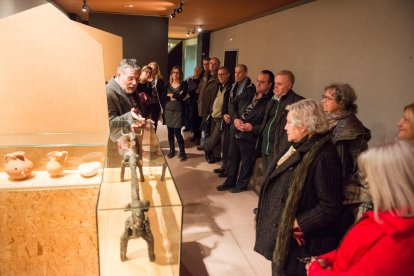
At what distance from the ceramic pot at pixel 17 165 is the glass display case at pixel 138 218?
1.59 ft

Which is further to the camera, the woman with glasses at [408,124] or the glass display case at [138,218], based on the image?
the woman with glasses at [408,124]

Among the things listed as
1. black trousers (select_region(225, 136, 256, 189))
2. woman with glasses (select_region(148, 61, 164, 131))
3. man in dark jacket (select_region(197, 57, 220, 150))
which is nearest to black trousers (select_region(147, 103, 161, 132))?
woman with glasses (select_region(148, 61, 164, 131))

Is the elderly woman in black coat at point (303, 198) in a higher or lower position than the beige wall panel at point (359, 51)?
lower

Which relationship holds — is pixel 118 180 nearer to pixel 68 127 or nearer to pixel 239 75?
pixel 68 127

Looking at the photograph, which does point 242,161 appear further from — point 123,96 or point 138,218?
point 138,218

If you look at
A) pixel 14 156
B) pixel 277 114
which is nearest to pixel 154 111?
pixel 277 114

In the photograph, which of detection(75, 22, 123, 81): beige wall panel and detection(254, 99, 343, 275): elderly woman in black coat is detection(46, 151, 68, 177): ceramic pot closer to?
detection(254, 99, 343, 275): elderly woman in black coat

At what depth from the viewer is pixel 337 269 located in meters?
1.19

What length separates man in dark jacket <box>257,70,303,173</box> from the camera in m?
2.94

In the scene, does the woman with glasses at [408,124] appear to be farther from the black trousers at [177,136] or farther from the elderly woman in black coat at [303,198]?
the black trousers at [177,136]

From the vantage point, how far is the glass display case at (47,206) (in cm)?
183

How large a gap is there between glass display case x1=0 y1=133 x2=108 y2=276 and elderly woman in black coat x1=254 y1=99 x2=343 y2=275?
1.03 metres

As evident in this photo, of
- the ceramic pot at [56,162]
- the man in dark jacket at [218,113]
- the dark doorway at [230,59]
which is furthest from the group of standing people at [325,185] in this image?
the dark doorway at [230,59]

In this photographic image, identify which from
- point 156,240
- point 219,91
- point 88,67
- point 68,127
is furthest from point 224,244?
point 219,91
